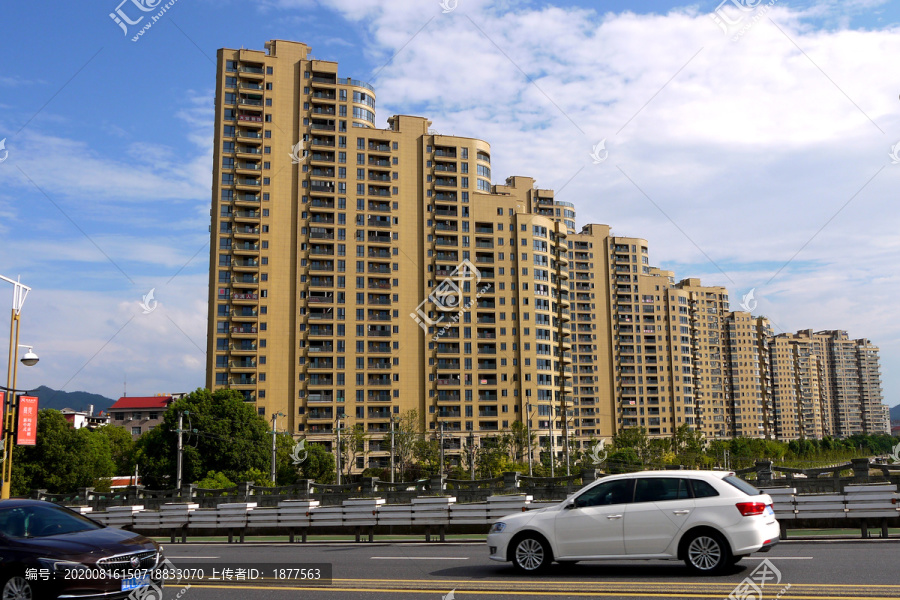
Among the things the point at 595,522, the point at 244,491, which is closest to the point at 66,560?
the point at 595,522

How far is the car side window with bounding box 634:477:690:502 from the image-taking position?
10.9 metres

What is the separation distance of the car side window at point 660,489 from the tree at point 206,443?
225 ft

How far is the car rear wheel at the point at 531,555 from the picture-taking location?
454 inches

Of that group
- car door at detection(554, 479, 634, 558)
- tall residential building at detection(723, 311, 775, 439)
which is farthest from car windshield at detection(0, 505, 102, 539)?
tall residential building at detection(723, 311, 775, 439)

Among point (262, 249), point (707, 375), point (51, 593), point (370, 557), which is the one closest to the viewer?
point (51, 593)

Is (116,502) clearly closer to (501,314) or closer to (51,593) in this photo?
(51,593)

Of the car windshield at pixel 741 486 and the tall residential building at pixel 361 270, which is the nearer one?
the car windshield at pixel 741 486

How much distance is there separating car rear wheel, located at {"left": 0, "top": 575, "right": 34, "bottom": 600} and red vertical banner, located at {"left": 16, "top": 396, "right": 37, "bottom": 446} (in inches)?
782

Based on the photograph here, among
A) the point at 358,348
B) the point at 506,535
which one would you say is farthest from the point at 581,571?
the point at 358,348

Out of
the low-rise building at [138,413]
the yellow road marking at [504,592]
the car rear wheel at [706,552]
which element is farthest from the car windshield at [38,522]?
the low-rise building at [138,413]

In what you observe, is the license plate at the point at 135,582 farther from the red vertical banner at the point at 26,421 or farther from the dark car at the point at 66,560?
the red vertical banner at the point at 26,421

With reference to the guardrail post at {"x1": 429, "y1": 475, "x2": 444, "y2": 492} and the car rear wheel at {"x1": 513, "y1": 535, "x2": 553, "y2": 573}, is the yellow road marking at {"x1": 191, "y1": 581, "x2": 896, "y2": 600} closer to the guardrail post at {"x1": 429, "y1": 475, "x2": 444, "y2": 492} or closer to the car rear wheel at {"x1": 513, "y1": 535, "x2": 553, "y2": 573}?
the car rear wheel at {"x1": 513, "y1": 535, "x2": 553, "y2": 573}

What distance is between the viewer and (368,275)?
4026 inches

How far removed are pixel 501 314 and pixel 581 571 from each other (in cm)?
9717
